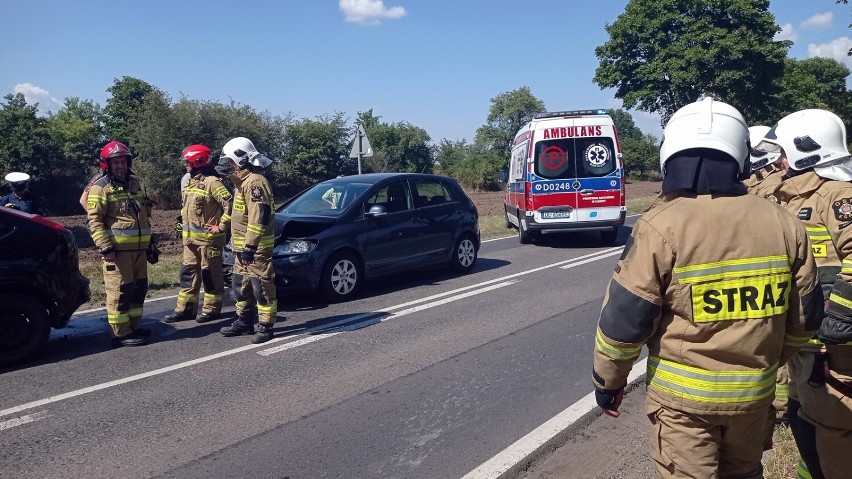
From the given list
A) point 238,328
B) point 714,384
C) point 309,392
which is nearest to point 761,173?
point 714,384

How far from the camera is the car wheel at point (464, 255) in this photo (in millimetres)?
10789

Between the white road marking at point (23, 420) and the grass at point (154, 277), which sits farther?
the grass at point (154, 277)

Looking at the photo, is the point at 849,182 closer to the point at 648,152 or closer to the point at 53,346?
the point at 53,346

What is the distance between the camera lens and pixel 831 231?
299 cm

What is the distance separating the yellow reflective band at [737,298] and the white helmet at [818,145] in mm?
1183

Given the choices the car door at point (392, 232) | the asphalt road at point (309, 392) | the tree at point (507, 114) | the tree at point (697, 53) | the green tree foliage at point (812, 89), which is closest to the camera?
the asphalt road at point (309, 392)

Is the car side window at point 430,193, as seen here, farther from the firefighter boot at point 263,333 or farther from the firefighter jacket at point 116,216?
the firefighter jacket at point 116,216

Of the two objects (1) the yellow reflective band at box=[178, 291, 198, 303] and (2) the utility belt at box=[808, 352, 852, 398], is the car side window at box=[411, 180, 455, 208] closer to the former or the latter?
(1) the yellow reflective band at box=[178, 291, 198, 303]

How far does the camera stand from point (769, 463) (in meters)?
3.76

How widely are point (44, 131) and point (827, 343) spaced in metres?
30.2

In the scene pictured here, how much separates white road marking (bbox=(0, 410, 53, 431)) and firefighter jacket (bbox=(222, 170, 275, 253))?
2.36 meters

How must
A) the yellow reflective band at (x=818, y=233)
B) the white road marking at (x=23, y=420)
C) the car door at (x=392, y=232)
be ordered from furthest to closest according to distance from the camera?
the car door at (x=392, y=232) → the white road marking at (x=23, y=420) → the yellow reflective band at (x=818, y=233)

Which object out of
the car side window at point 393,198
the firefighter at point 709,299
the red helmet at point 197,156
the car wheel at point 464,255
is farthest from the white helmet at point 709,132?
the car wheel at point 464,255

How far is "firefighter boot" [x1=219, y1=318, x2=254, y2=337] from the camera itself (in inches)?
278
